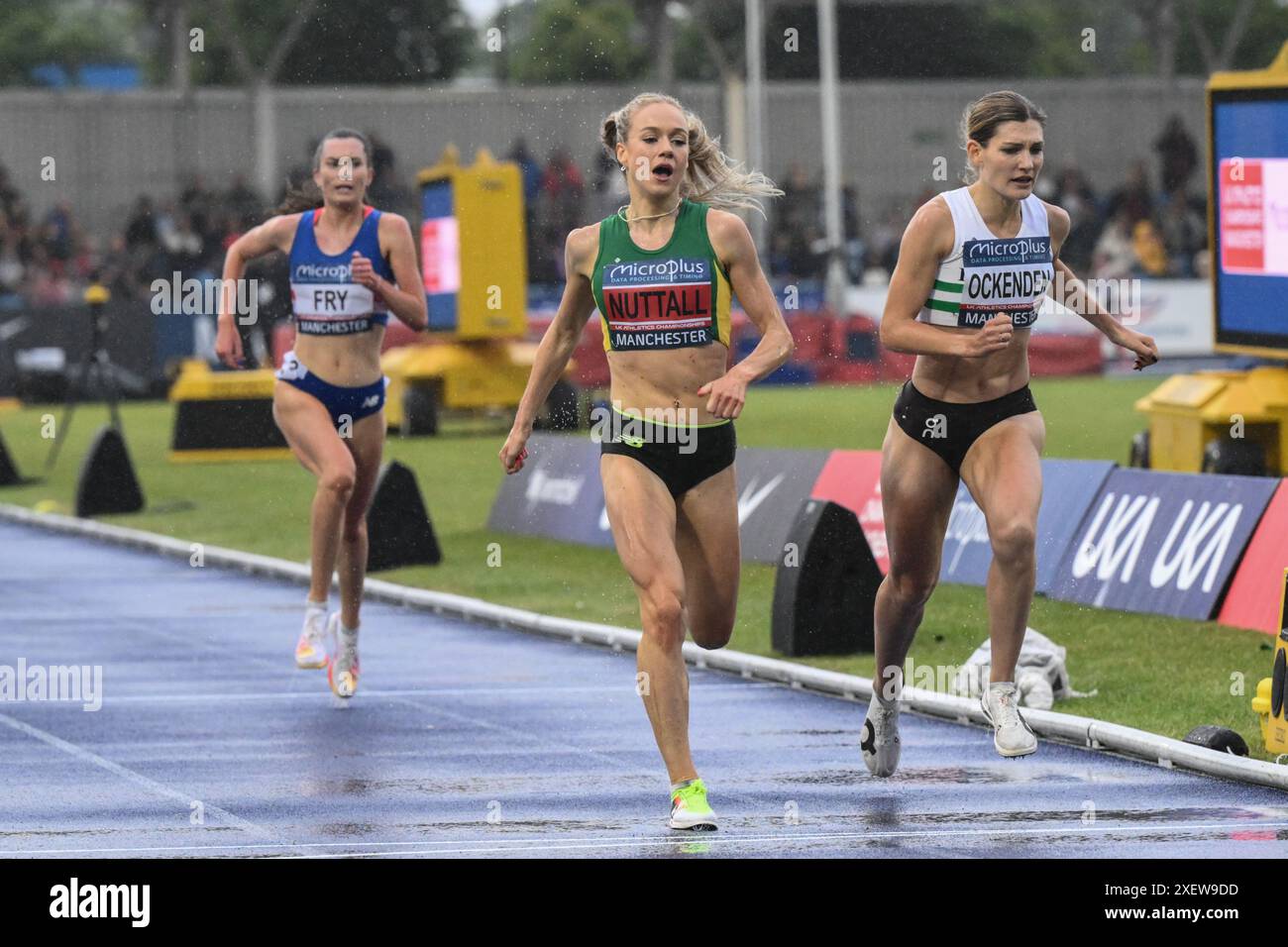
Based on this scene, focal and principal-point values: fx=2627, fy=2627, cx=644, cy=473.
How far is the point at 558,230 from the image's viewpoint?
3975 cm

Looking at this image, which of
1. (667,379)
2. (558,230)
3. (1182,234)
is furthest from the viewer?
(1182,234)

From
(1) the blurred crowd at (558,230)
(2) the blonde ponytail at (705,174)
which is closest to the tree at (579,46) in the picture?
(1) the blurred crowd at (558,230)

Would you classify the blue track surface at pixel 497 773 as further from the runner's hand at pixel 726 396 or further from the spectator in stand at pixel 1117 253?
the spectator in stand at pixel 1117 253

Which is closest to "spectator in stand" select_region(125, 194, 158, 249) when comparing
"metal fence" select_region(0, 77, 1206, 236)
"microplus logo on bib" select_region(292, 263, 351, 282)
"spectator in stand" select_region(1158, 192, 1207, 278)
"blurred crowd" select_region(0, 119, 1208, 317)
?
"blurred crowd" select_region(0, 119, 1208, 317)

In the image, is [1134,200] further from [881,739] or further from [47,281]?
[881,739]

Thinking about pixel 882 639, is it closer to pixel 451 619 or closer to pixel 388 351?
pixel 451 619

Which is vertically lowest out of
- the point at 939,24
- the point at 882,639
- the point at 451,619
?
the point at 451,619

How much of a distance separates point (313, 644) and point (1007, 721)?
441 cm

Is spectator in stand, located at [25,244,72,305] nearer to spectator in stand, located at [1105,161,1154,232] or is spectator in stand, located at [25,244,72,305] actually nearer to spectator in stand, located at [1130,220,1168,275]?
spectator in stand, located at [1105,161,1154,232]

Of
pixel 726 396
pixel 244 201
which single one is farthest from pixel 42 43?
pixel 726 396
